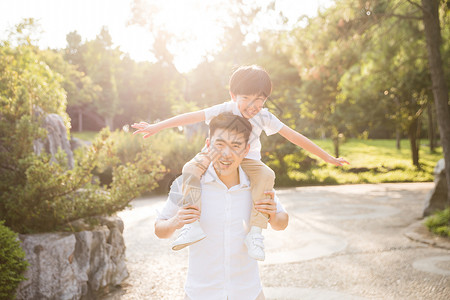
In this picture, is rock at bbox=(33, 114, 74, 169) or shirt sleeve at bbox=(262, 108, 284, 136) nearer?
shirt sleeve at bbox=(262, 108, 284, 136)

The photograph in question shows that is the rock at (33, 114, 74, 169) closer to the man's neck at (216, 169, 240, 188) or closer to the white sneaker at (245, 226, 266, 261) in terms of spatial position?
the man's neck at (216, 169, 240, 188)

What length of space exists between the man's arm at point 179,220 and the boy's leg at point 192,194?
5 centimetres

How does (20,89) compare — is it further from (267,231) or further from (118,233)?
(267,231)

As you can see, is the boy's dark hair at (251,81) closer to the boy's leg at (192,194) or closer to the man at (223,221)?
the man at (223,221)

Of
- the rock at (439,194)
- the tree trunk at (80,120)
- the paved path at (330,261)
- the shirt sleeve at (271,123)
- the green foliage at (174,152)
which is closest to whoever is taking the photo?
the shirt sleeve at (271,123)

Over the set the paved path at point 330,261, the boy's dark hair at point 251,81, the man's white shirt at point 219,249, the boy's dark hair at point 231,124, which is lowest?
the paved path at point 330,261

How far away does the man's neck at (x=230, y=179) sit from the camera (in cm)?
188

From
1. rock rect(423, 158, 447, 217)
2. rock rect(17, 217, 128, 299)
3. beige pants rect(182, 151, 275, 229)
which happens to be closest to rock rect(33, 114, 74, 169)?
rock rect(17, 217, 128, 299)

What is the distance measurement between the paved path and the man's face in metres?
2.80

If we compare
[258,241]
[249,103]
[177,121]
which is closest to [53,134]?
[177,121]

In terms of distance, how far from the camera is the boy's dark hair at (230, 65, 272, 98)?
2102 millimetres

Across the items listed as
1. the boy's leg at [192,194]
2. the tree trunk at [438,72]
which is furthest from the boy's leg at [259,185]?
the tree trunk at [438,72]

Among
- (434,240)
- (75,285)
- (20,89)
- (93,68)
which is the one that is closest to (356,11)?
(434,240)

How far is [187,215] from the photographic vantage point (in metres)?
1.66
